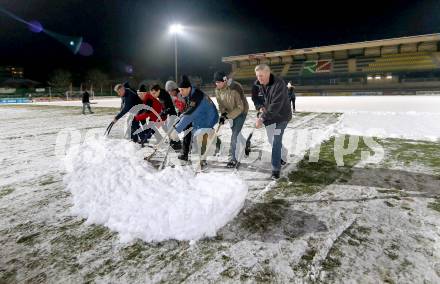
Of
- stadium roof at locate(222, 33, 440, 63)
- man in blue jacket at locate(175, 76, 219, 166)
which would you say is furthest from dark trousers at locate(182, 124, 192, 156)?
stadium roof at locate(222, 33, 440, 63)

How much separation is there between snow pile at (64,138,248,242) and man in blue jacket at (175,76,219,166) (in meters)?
0.90

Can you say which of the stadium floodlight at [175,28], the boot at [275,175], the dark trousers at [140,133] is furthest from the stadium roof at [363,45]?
the boot at [275,175]

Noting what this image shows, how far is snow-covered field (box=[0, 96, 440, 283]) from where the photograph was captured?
2275 mm

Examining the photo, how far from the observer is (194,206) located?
3.14 m

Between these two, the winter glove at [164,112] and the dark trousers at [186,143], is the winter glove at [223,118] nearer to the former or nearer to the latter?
the dark trousers at [186,143]

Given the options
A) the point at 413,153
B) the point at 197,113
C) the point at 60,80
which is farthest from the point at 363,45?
the point at 60,80

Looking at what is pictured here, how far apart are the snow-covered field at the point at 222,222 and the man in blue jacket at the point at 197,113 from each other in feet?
2.18

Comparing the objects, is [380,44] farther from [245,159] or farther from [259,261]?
[259,261]

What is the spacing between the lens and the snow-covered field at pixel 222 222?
2.28m

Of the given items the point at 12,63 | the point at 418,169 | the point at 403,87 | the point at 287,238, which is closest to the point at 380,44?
the point at 403,87

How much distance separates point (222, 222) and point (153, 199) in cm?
95

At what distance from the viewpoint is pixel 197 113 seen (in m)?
5.04

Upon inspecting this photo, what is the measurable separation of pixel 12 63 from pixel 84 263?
105 metres

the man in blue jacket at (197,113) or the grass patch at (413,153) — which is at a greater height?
the man in blue jacket at (197,113)
